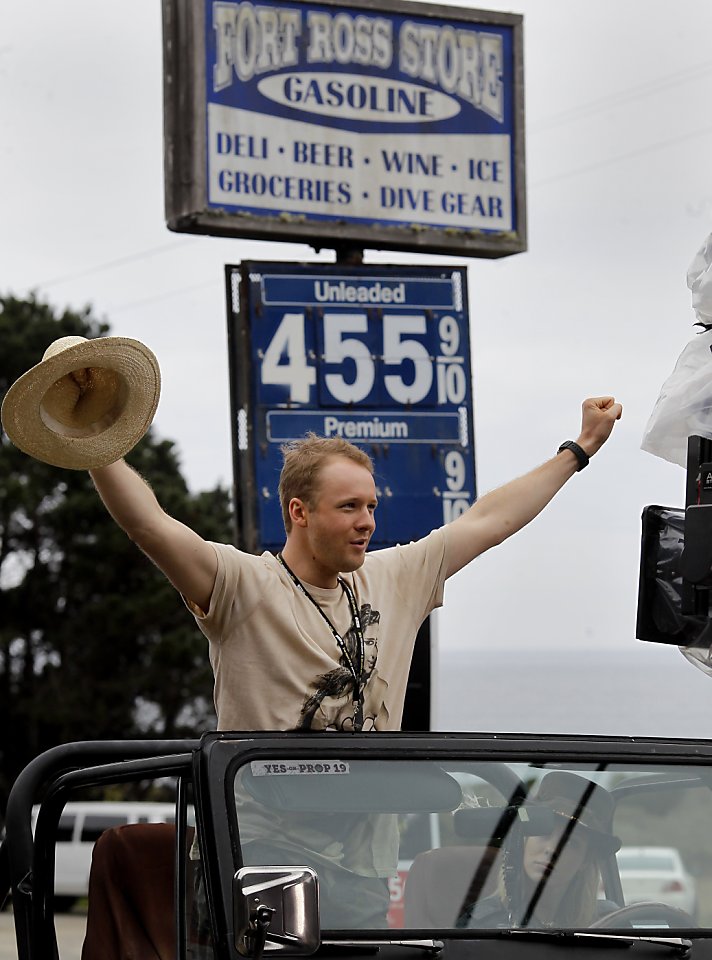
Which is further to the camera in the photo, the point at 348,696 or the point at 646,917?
the point at 348,696

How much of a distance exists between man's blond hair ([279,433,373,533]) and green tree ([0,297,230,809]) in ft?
101

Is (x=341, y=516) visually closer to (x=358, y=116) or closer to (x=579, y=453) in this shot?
(x=579, y=453)

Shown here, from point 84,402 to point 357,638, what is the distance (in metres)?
0.82

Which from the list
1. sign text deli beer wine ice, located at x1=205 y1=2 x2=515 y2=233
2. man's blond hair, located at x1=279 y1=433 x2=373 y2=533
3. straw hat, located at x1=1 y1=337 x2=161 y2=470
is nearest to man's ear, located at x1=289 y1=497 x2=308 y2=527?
man's blond hair, located at x1=279 y1=433 x2=373 y2=533

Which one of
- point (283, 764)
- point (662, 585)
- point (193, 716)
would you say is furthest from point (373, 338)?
point (193, 716)

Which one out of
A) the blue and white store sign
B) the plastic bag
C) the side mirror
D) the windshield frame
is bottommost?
the side mirror

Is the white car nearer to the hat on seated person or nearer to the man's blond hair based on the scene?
the hat on seated person

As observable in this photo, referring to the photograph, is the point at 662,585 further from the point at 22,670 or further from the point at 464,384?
the point at 22,670

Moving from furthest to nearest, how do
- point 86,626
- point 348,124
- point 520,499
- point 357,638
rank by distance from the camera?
point 86,626, point 348,124, point 520,499, point 357,638

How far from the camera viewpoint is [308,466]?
12.6 feet

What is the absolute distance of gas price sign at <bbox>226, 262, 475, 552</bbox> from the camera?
934cm

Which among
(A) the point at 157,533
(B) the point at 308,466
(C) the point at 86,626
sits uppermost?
(B) the point at 308,466

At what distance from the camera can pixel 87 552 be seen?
1417 inches

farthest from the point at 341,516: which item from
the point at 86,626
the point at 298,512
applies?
the point at 86,626
